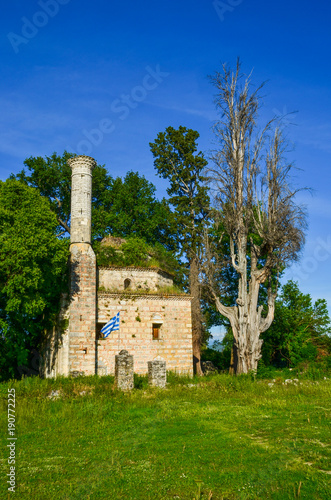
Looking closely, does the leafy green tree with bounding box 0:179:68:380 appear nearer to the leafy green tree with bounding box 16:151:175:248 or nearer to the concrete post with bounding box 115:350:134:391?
the concrete post with bounding box 115:350:134:391

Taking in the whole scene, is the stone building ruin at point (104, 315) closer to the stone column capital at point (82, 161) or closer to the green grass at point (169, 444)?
the stone column capital at point (82, 161)

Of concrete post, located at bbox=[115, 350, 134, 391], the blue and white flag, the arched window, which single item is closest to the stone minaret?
the blue and white flag

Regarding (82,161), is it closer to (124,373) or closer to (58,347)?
(58,347)

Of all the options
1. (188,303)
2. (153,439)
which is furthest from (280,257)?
(153,439)

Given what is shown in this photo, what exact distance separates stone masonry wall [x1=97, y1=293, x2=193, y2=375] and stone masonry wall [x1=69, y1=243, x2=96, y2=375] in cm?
95

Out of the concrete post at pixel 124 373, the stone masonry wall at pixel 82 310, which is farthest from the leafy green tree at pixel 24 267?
the concrete post at pixel 124 373

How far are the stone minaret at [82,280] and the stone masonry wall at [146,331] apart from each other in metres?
1.02

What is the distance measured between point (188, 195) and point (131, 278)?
32.0ft

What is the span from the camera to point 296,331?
97.6ft

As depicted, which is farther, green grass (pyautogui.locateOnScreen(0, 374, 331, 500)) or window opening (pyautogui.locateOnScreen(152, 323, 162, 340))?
window opening (pyautogui.locateOnScreen(152, 323, 162, 340))

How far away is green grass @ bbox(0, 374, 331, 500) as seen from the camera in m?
6.35

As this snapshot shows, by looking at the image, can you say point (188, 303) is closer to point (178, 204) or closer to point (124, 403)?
point (178, 204)

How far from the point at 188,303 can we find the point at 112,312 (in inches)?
182

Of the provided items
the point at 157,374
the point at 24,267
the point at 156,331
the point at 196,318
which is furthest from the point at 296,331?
the point at 24,267
